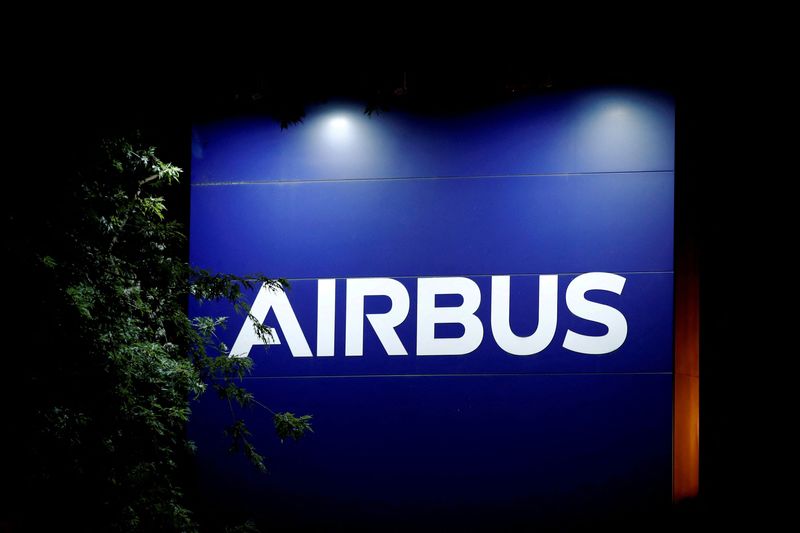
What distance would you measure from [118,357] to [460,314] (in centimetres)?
304

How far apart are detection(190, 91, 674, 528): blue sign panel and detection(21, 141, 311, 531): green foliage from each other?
5.49 ft

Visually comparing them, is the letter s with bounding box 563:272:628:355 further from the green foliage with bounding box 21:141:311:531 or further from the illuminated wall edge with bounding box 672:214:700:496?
the green foliage with bounding box 21:141:311:531

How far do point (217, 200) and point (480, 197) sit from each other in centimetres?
229

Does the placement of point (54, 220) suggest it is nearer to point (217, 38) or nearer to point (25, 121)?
point (25, 121)

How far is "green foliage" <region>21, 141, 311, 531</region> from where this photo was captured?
443 centimetres

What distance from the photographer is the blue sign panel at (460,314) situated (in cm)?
666

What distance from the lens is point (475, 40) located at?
13.9 feet

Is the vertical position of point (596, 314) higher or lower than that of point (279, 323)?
higher

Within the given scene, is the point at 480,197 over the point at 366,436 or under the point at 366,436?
over

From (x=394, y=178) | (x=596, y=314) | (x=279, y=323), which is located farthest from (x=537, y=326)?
(x=279, y=323)

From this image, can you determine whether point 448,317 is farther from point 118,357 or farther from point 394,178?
point 118,357

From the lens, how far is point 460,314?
22.2 ft

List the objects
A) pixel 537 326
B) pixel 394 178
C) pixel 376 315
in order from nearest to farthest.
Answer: pixel 537 326, pixel 376 315, pixel 394 178

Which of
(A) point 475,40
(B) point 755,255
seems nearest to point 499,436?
(B) point 755,255
